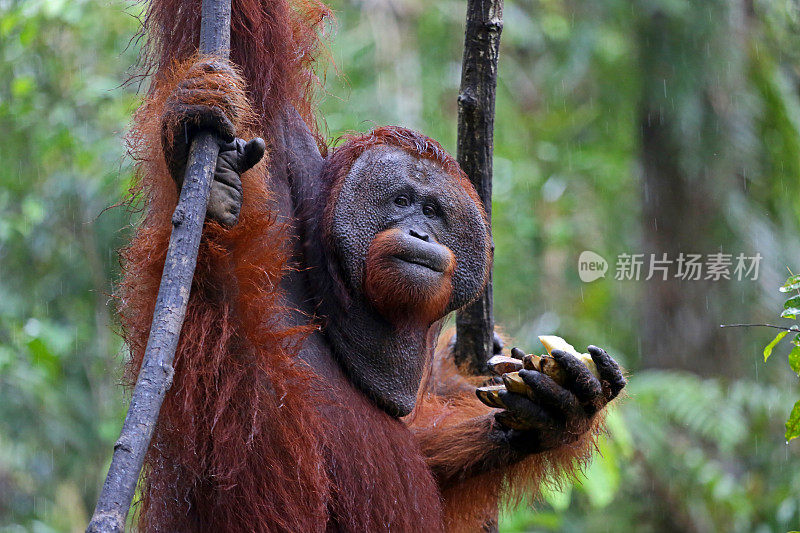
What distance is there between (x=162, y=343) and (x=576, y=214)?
9254 mm

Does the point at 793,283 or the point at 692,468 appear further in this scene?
the point at 692,468

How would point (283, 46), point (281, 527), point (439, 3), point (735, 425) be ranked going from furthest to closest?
1. point (439, 3)
2. point (735, 425)
3. point (283, 46)
4. point (281, 527)

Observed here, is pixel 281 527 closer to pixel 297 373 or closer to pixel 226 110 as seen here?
pixel 297 373

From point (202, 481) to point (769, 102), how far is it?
23.0 feet

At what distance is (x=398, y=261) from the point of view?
2869 mm

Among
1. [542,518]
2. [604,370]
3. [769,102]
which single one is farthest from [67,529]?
[769,102]

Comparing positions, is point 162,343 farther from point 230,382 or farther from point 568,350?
point 568,350

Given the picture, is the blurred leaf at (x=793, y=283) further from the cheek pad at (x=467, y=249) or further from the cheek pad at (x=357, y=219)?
the cheek pad at (x=357, y=219)

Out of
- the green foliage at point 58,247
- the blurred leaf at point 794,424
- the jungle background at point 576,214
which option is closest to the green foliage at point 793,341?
the blurred leaf at point 794,424

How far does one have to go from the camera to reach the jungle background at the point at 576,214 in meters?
6.32

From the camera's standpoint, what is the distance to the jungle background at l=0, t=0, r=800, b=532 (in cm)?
632

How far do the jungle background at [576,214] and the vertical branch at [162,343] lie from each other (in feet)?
9.59

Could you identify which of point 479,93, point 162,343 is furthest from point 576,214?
point 162,343

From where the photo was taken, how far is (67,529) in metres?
7.09
